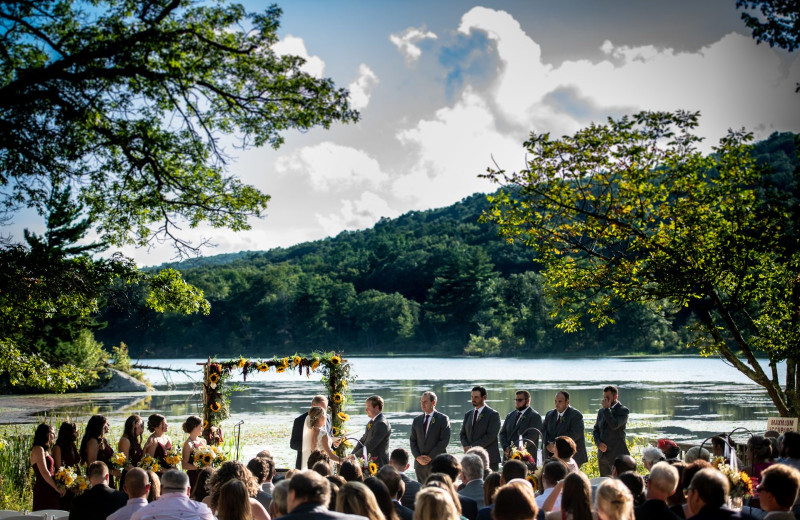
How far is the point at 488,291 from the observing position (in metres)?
80.8

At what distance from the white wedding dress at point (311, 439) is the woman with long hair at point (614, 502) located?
5.05m

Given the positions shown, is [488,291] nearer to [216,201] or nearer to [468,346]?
[468,346]

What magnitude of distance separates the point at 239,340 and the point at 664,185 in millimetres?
77274

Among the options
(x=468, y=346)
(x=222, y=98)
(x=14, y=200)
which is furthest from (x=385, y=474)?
(x=468, y=346)

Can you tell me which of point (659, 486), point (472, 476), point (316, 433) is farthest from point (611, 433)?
point (659, 486)

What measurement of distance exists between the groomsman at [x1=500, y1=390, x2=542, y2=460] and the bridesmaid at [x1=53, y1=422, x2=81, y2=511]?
469 centimetres

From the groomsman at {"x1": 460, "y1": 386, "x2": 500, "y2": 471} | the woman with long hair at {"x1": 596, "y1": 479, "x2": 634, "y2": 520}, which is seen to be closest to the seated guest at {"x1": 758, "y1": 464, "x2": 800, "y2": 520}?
the woman with long hair at {"x1": 596, "y1": 479, "x2": 634, "y2": 520}

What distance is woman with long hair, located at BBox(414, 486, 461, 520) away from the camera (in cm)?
367

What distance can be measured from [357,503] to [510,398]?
25484 millimetres

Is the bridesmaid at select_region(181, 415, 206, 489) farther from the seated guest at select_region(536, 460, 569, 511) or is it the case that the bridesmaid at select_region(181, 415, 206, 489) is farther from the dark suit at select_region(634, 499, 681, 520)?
the dark suit at select_region(634, 499, 681, 520)

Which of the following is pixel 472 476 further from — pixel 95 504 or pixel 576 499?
pixel 95 504

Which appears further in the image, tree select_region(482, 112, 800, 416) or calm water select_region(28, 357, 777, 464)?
calm water select_region(28, 357, 777, 464)

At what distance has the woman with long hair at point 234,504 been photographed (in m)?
4.46

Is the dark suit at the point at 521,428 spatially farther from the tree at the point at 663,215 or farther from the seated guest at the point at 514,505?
the seated guest at the point at 514,505
